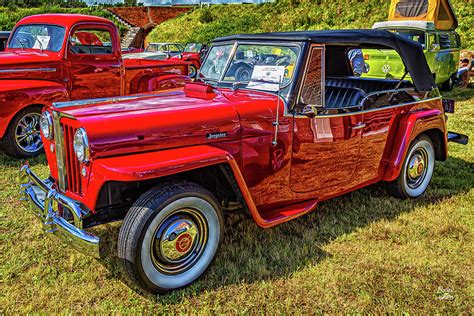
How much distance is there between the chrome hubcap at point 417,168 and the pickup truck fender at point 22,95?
4.66 metres

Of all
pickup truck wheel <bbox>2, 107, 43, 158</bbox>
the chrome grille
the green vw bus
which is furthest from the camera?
the green vw bus

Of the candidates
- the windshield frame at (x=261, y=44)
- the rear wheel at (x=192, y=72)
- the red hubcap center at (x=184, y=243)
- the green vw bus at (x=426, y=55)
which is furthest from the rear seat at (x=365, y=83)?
the rear wheel at (x=192, y=72)

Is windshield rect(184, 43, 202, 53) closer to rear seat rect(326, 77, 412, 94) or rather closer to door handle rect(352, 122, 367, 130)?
rear seat rect(326, 77, 412, 94)

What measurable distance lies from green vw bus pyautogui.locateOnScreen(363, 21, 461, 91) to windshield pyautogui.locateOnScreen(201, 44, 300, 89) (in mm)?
6196

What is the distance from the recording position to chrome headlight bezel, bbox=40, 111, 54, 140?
3271 millimetres

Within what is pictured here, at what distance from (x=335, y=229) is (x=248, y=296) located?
1.25 m

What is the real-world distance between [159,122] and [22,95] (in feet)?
11.9

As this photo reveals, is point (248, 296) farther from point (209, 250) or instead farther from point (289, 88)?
point (289, 88)

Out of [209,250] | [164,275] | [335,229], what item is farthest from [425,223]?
[164,275]

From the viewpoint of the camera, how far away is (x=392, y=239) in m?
3.69

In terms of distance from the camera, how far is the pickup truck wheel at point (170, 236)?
8.70ft

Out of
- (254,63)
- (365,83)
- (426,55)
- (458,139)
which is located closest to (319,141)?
(254,63)

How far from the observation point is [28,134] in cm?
587

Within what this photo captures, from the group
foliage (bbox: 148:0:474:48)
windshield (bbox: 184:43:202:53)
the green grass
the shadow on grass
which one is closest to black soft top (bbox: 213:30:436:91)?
the shadow on grass
